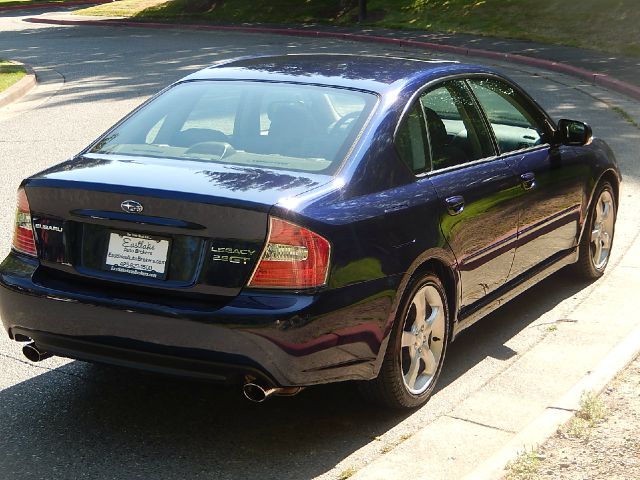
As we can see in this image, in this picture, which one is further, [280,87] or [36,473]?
[280,87]

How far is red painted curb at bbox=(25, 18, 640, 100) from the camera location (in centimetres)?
1881

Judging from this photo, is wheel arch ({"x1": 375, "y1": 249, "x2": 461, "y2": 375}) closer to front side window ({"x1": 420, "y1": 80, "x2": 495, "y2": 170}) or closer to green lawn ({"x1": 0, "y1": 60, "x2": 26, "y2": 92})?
front side window ({"x1": 420, "y1": 80, "x2": 495, "y2": 170})

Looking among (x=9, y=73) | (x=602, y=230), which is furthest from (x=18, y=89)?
(x=602, y=230)

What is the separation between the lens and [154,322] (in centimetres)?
448

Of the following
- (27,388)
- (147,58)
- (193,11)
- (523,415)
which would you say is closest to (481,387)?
(523,415)

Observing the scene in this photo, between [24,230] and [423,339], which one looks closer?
[24,230]

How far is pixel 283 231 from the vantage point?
175 inches

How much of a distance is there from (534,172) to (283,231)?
2.29m

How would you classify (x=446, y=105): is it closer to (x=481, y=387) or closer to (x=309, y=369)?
(x=481, y=387)

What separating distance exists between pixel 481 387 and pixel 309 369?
1339 mm

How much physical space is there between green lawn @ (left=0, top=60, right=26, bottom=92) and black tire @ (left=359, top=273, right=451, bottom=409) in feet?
44.9

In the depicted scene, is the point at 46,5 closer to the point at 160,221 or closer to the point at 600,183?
the point at 600,183

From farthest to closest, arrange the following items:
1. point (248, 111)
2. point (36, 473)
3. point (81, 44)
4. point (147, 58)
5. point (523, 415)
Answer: point (81, 44), point (147, 58), point (248, 111), point (523, 415), point (36, 473)

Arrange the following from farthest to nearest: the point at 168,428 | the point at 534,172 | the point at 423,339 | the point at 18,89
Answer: the point at 18,89, the point at 534,172, the point at 423,339, the point at 168,428
